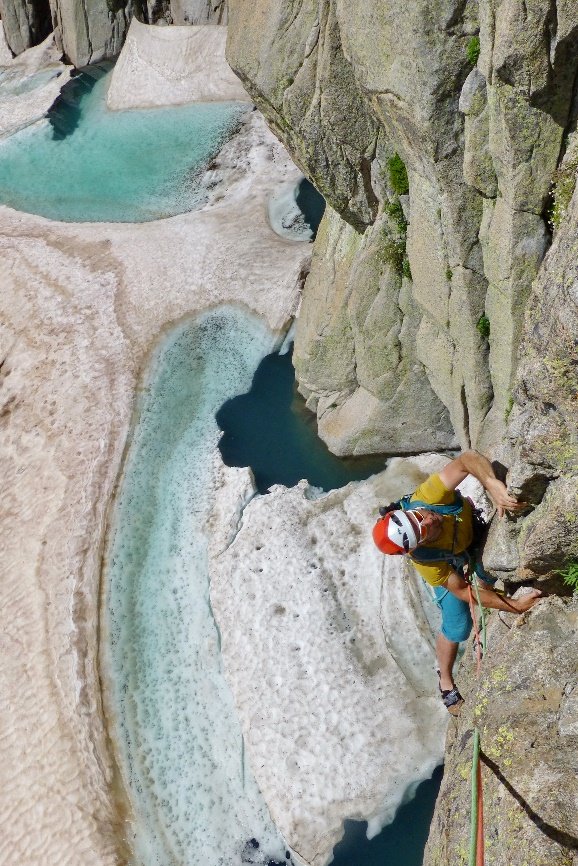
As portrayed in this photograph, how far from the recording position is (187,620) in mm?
16094

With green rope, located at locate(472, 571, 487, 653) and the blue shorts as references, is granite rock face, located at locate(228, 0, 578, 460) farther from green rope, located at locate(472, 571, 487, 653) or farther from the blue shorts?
the blue shorts

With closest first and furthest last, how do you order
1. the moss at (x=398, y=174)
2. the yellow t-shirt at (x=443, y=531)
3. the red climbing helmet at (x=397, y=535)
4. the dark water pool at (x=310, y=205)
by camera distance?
1. the red climbing helmet at (x=397, y=535)
2. the yellow t-shirt at (x=443, y=531)
3. the moss at (x=398, y=174)
4. the dark water pool at (x=310, y=205)

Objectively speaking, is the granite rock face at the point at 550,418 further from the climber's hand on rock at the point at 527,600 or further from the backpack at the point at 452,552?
the backpack at the point at 452,552

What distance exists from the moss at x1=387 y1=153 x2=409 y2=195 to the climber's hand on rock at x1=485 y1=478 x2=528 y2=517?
6660 mm

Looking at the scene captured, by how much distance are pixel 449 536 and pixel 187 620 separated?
7274 mm

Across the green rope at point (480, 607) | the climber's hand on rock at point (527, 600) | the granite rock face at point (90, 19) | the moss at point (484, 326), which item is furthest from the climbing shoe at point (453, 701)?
the granite rock face at point (90, 19)

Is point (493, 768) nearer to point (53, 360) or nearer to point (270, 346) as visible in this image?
point (270, 346)

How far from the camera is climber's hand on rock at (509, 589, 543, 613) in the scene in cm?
972

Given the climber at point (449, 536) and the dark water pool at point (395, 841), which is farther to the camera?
the dark water pool at point (395, 841)

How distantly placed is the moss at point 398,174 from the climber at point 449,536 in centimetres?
607

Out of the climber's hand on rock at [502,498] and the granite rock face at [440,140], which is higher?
the granite rock face at [440,140]

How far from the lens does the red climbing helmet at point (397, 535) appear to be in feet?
32.3

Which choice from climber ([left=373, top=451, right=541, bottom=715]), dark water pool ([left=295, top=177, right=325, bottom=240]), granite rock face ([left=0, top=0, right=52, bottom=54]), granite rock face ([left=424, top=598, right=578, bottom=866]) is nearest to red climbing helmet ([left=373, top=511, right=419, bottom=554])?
climber ([left=373, top=451, right=541, bottom=715])

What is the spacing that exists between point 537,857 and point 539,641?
2.29 meters
